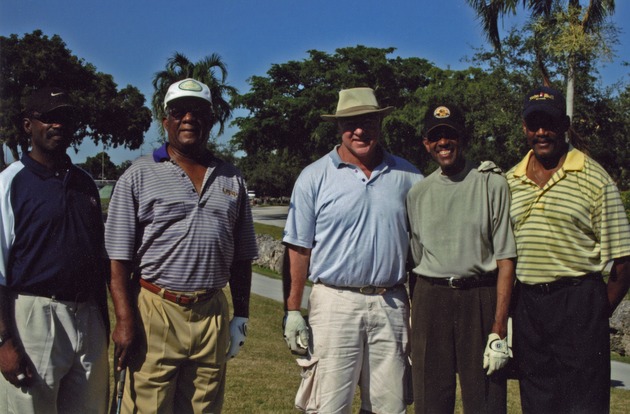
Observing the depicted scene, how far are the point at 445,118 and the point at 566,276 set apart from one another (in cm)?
109

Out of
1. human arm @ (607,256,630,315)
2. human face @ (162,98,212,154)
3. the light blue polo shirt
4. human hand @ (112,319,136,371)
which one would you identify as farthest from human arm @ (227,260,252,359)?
human arm @ (607,256,630,315)

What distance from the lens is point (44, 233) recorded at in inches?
144

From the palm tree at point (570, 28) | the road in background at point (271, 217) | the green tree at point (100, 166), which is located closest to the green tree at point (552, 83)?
the palm tree at point (570, 28)

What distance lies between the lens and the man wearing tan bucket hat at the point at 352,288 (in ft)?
13.9

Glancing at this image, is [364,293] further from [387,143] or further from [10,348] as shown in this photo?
[387,143]

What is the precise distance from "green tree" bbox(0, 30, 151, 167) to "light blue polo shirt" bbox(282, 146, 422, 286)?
2522 cm

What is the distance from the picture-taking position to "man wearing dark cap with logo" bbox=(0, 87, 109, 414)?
3.60 meters

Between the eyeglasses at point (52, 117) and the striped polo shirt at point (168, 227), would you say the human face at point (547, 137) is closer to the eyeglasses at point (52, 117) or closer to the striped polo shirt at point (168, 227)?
the striped polo shirt at point (168, 227)

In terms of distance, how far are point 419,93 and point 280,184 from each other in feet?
112

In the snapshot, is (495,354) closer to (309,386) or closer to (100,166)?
(309,386)

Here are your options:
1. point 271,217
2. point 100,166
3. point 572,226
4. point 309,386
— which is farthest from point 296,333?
point 100,166

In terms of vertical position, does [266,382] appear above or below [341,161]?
below

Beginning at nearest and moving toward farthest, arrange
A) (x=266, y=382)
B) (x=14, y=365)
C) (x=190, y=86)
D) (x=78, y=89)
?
(x=14, y=365) → (x=190, y=86) → (x=266, y=382) → (x=78, y=89)

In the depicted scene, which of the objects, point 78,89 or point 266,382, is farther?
point 78,89
